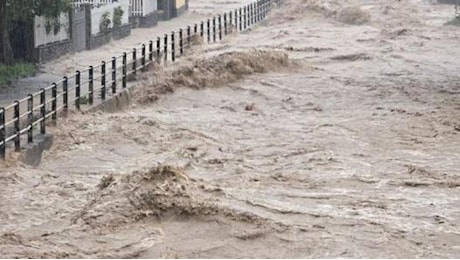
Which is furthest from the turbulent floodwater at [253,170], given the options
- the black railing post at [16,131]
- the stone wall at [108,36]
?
the stone wall at [108,36]

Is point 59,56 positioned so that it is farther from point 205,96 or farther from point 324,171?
point 324,171

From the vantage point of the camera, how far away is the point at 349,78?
28688mm

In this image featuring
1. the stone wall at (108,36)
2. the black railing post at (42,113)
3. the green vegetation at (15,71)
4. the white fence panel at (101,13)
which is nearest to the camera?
the black railing post at (42,113)

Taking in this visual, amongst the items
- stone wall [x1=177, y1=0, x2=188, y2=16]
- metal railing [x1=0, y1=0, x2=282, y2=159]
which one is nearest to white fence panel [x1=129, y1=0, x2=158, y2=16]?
stone wall [x1=177, y1=0, x2=188, y2=16]

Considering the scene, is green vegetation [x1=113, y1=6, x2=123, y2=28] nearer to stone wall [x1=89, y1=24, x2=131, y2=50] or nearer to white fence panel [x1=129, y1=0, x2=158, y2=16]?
stone wall [x1=89, y1=24, x2=131, y2=50]

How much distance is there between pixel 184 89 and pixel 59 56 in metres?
6.38

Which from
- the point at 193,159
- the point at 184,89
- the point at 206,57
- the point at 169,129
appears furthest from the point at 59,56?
the point at 193,159

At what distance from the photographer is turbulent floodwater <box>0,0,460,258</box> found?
12.5 meters

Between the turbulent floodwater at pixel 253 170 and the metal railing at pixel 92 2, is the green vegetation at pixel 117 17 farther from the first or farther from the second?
the turbulent floodwater at pixel 253 170

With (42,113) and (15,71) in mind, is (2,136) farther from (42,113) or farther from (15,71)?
(15,71)

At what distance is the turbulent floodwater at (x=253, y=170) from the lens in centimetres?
1252

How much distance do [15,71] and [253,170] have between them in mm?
10825

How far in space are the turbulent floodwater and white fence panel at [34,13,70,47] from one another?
3909mm

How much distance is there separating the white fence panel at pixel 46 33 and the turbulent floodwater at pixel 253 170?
3909 mm
